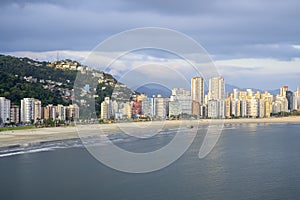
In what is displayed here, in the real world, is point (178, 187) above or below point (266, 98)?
below

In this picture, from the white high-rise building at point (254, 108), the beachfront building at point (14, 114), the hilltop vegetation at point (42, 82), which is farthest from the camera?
the white high-rise building at point (254, 108)

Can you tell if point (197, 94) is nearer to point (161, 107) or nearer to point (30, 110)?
point (161, 107)

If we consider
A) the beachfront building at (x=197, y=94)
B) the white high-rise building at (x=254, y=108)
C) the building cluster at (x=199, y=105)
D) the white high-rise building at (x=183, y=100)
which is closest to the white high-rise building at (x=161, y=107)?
the building cluster at (x=199, y=105)

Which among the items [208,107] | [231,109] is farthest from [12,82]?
[231,109]

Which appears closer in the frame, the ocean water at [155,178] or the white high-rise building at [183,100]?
the ocean water at [155,178]

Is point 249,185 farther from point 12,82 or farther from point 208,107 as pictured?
point 208,107

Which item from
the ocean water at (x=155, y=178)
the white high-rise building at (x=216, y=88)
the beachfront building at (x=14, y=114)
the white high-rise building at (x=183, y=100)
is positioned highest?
the white high-rise building at (x=216, y=88)

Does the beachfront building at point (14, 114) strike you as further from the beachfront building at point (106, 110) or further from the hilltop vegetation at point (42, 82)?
the beachfront building at point (106, 110)
